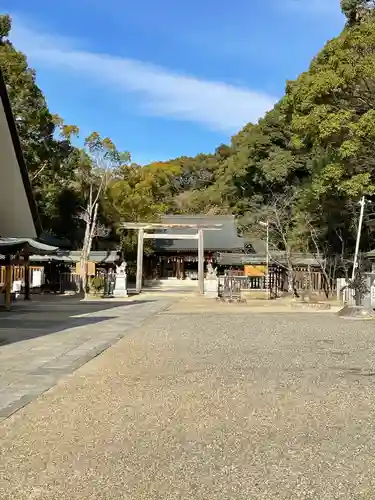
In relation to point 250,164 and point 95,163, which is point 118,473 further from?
point 250,164

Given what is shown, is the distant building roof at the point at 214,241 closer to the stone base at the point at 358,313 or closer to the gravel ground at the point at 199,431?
the stone base at the point at 358,313

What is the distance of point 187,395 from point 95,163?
29.1 metres

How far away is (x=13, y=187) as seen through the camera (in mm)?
8602

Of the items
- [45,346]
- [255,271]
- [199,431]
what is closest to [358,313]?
[45,346]

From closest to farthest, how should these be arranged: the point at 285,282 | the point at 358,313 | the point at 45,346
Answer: the point at 45,346, the point at 358,313, the point at 285,282

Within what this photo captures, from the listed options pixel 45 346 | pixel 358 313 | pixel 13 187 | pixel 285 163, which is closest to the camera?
pixel 13 187

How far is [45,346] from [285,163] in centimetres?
3275

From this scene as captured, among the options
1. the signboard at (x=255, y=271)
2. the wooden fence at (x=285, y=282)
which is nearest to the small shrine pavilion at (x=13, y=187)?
the wooden fence at (x=285, y=282)

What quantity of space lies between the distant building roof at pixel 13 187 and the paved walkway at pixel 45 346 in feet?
6.51

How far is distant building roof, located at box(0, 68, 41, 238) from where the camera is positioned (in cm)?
809

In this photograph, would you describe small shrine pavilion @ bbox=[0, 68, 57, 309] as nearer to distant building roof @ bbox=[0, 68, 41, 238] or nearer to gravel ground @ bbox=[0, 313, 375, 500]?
distant building roof @ bbox=[0, 68, 41, 238]

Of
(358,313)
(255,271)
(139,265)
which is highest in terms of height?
(139,265)

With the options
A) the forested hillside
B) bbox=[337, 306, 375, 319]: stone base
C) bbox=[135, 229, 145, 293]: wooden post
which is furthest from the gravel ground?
bbox=[135, 229, 145, 293]: wooden post

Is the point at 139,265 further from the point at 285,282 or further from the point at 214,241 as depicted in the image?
the point at 214,241
